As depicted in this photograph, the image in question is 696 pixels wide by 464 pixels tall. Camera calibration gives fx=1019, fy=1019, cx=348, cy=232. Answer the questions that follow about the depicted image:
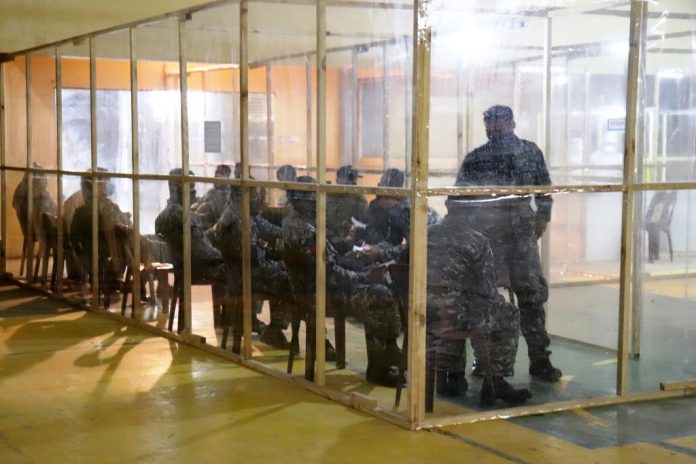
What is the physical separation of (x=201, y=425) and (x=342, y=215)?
1438mm

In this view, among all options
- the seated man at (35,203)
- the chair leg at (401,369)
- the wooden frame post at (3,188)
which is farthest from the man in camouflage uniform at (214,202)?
the wooden frame post at (3,188)

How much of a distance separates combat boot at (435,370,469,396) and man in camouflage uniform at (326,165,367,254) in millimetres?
937

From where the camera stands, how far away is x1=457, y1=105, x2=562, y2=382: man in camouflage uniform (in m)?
5.37

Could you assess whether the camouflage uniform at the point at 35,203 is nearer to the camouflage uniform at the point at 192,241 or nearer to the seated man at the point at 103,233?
the seated man at the point at 103,233

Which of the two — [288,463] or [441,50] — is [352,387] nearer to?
[288,463]

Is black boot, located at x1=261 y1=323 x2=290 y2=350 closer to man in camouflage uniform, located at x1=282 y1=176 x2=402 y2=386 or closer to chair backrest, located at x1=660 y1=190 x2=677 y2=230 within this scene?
man in camouflage uniform, located at x1=282 y1=176 x2=402 y2=386

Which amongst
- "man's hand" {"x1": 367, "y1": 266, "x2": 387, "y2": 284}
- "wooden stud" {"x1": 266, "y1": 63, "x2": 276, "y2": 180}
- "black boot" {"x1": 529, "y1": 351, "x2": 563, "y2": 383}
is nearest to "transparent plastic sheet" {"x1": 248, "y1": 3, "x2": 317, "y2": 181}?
"wooden stud" {"x1": 266, "y1": 63, "x2": 276, "y2": 180}

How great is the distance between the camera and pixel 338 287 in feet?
18.9

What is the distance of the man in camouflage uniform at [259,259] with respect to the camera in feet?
20.6

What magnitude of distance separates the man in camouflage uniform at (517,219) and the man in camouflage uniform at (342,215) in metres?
0.67

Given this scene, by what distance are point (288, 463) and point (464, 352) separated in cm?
128

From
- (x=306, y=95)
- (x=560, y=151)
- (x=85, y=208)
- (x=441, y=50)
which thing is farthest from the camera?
(x=85, y=208)

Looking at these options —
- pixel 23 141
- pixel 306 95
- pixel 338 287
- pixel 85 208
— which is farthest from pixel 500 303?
pixel 23 141

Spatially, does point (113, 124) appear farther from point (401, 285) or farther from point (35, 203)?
point (401, 285)
